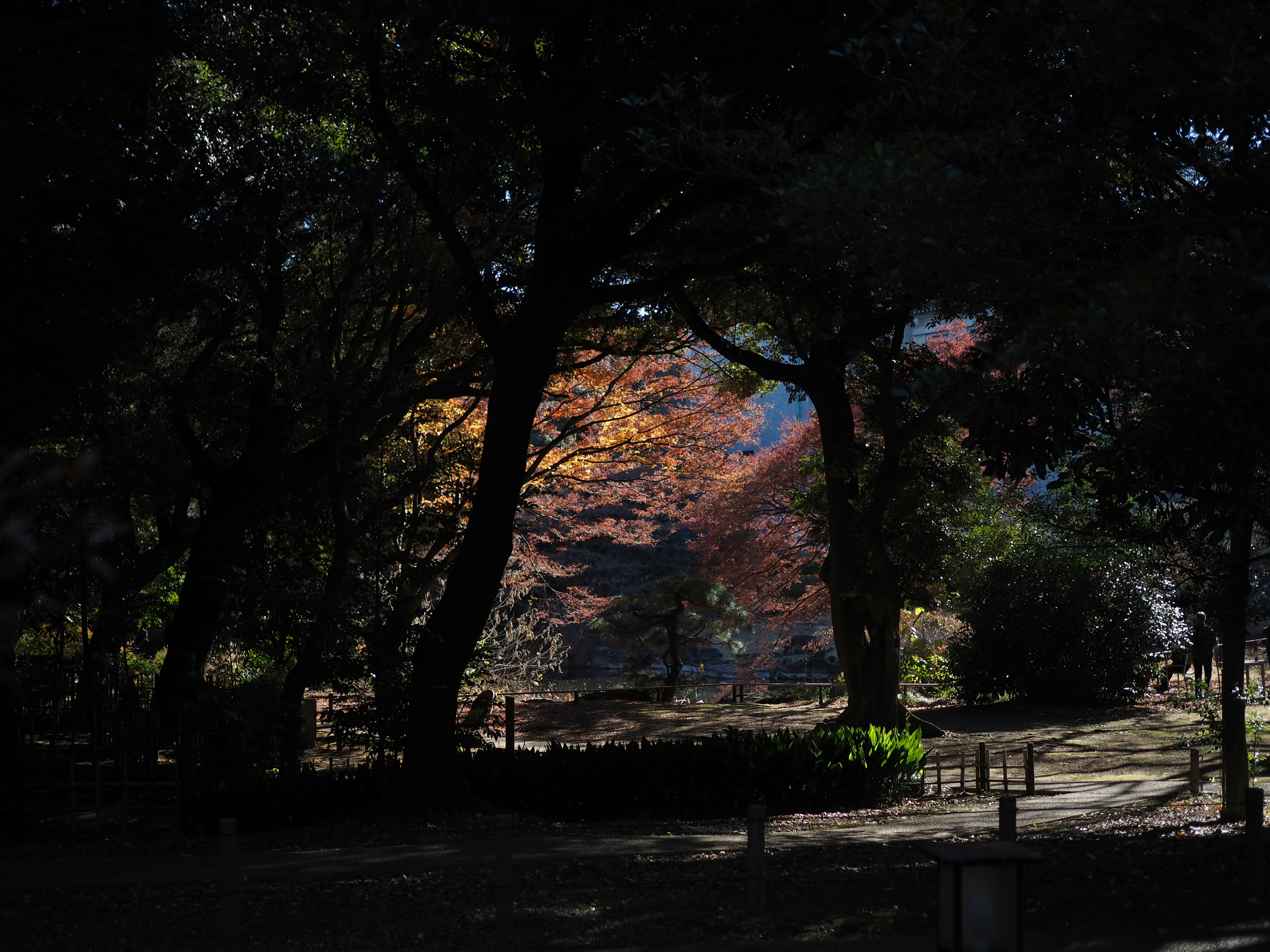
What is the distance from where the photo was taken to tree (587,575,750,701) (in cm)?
3017

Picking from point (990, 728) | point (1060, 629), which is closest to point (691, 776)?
point (990, 728)

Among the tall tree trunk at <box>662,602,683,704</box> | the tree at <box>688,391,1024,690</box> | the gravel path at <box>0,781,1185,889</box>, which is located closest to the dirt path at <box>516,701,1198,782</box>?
the tall tree trunk at <box>662,602,683,704</box>

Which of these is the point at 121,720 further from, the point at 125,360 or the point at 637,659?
the point at 637,659

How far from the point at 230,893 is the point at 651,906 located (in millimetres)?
Answer: 2706

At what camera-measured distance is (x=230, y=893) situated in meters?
6.88

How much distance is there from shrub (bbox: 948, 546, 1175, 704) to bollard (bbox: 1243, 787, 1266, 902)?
18806 millimetres

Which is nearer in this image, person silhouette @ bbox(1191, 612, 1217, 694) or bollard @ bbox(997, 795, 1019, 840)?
bollard @ bbox(997, 795, 1019, 840)

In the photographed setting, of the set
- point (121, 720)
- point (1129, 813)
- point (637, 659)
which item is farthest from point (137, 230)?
point (637, 659)

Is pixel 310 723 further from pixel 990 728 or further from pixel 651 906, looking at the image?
pixel 651 906

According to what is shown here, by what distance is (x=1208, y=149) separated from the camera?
778 cm

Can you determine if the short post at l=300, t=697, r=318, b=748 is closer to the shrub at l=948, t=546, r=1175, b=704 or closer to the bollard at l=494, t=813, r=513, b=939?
the bollard at l=494, t=813, r=513, b=939

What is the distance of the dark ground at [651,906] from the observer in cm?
698

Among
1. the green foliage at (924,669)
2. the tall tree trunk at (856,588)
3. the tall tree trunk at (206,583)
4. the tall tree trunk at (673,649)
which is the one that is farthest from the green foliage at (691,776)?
the green foliage at (924,669)

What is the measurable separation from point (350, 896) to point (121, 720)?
183 inches
